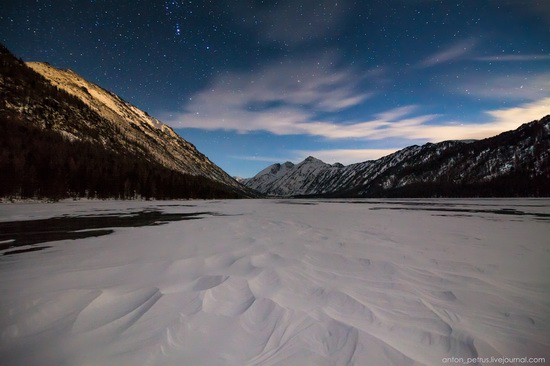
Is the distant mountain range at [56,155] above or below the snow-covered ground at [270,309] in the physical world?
above

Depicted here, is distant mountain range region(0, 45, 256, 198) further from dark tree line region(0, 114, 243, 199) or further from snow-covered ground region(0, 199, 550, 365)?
snow-covered ground region(0, 199, 550, 365)

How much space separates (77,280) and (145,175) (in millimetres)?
105827

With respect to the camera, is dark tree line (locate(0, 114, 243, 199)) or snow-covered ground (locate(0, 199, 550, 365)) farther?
dark tree line (locate(0, 114, 243, 199))

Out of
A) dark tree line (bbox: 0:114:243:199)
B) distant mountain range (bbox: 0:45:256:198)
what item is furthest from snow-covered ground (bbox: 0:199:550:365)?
distant mountain range (bbox: 0:45:256:198)

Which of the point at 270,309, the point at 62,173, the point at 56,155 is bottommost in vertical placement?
the point at 270,309

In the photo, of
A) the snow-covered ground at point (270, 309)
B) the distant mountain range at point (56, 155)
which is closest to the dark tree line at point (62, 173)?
the distant mountain range at point (56, 155)

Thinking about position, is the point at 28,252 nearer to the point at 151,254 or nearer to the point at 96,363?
the point at 151,254

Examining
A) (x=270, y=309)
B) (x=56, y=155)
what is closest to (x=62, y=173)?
(x=56, y=155)

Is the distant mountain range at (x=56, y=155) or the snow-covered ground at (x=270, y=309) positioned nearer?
the snow-covered ground at (x=270, y=309)

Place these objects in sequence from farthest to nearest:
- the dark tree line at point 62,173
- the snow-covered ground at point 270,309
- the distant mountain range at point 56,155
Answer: the distant mountain range at point 56,155, the dark tree line at point 62,173, the snow-covered ground at point 270,309

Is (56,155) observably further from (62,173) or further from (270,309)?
(270,309)

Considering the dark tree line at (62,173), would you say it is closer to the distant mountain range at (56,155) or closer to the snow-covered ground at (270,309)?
the distant mountain range at (56,155)

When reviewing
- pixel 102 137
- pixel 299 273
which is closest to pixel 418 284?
pixel 299 273

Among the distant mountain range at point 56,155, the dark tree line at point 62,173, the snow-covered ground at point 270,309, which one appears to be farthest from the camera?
the distant mountain range at point 56,155
